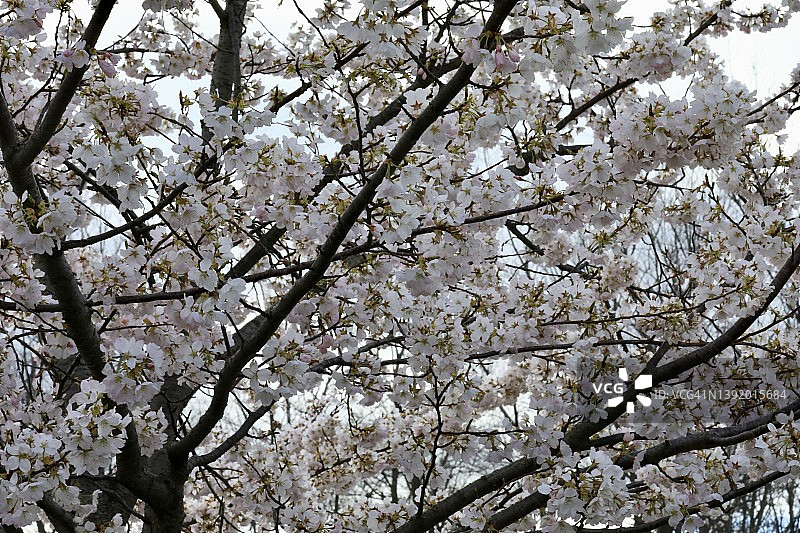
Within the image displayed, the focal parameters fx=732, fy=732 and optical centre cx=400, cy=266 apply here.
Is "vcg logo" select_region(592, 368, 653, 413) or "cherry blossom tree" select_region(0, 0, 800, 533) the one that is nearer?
"cherry blossom tree" select_region(0, 0, 800, 533)

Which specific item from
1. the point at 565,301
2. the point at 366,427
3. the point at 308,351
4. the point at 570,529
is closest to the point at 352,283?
the point at 308,351

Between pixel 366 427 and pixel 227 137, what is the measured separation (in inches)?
119

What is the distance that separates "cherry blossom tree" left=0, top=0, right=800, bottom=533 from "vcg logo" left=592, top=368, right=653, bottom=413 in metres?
0.03

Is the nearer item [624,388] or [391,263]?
[391,263]

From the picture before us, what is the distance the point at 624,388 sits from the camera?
13.1 feet

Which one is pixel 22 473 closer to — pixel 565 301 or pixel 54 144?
pixel 54 144

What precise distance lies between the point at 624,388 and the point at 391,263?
1552mm

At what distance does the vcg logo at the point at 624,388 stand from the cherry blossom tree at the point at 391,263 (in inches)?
1.3

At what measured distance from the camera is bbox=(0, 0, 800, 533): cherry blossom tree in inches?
99.9

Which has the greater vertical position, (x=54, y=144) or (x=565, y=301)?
(x=54, y=144)

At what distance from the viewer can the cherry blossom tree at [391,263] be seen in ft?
8.32

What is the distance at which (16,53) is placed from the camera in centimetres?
314

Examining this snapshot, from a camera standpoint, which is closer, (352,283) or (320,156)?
(320,156)

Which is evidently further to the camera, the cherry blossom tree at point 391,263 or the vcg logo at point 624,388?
the vcg logo at point 624,388
